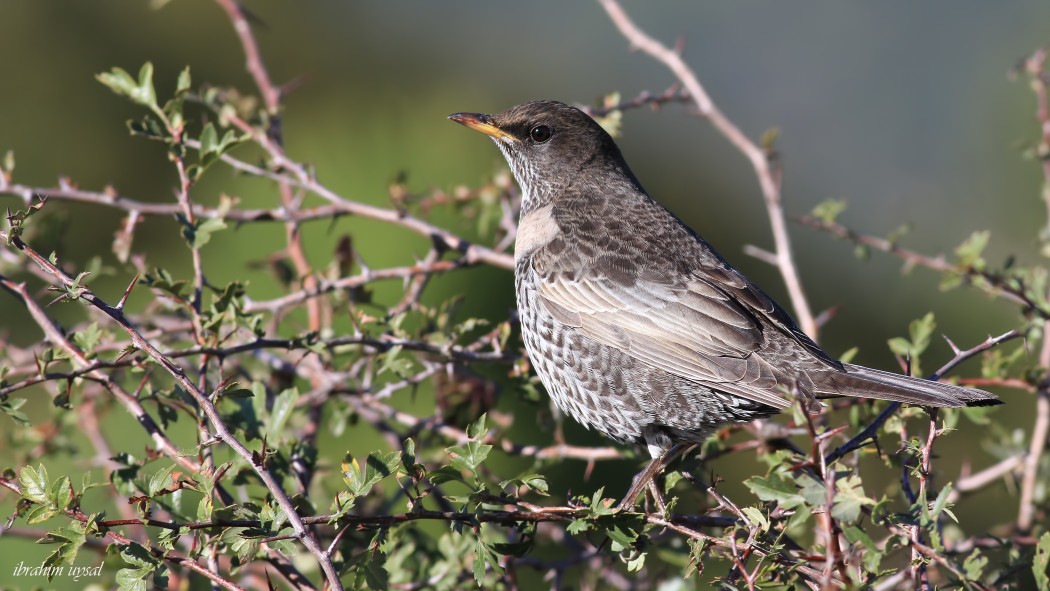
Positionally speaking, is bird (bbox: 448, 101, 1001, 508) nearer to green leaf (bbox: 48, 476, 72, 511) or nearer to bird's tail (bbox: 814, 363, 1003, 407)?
bird's tail (bbox: 814, 363, 1003, 407)

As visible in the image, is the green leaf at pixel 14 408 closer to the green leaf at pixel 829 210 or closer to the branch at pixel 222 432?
the branch at pixel 222 432

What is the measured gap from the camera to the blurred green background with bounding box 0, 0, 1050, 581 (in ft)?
22.4

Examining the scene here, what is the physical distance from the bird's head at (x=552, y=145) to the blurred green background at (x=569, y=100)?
41 centimetres

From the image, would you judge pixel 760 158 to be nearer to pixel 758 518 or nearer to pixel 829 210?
pixel 829 210

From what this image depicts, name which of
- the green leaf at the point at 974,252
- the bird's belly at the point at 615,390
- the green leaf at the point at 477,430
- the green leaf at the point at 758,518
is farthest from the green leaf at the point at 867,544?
the green leaf at the point at 974,252

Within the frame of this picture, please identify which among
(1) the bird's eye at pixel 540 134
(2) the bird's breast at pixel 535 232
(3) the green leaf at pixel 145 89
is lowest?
(2) the bird's breast at pixel 535 232

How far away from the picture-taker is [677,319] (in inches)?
139

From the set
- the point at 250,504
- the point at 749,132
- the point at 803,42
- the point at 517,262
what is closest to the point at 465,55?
the point at 749,132

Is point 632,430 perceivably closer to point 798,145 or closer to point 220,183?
point 220,183

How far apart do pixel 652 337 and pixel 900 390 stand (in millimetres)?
893

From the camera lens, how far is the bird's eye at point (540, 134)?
435 centimetres

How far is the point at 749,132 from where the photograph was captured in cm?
1198

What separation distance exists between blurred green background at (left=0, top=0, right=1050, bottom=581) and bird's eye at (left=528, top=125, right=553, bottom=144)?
58 cm

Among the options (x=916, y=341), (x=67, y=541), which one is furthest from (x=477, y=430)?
(x=916, y=341)
